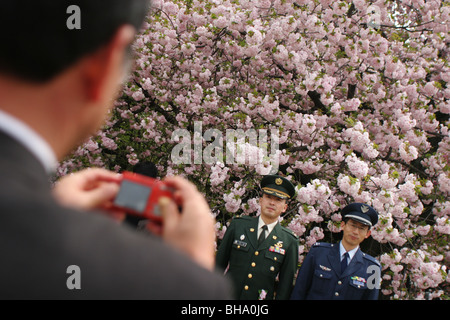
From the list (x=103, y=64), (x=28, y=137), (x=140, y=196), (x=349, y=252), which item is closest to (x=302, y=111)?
(x=349, y=252)

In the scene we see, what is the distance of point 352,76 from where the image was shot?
6.18 metres

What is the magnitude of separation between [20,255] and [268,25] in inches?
251

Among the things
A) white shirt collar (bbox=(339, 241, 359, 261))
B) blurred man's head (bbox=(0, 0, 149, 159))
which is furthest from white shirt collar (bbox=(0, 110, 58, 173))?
white shirt collar (bbox=(339, 241, 359, 261))

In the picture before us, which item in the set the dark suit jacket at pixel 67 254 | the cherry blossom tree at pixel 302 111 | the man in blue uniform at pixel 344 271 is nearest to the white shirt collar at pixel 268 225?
the man in blue uniform at pixel 344 271

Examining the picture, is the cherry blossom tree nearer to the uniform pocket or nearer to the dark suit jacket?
the uniform pocket

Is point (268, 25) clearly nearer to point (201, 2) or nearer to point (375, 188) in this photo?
point (201, 2)

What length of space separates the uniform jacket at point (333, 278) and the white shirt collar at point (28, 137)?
326 centimetres

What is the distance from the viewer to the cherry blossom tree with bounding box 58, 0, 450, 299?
527 centimetres

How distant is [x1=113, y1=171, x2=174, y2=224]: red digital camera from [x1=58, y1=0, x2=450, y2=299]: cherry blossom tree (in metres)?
4.09

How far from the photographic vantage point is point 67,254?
0.55 meters

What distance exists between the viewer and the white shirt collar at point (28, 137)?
1.94 ft

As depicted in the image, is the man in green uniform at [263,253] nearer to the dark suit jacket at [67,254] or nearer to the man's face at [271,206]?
the man's face at [271,206]

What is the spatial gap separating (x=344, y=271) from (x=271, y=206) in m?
0.96
